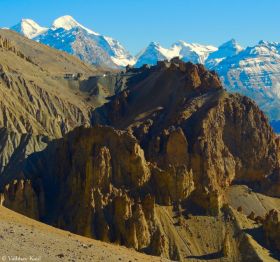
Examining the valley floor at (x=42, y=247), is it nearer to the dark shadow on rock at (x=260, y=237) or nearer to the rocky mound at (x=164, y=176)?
the rocky mound at (x=164, y=176)

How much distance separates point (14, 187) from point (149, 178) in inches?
985

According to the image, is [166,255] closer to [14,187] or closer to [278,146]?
[14,187]

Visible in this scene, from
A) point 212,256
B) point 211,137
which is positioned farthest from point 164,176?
point 211,137

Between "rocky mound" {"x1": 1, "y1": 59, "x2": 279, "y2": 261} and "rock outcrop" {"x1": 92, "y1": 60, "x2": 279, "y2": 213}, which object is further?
"rock outcrop" {"x1": 92, "y1": 60, "x2": 279, "y2": 213}

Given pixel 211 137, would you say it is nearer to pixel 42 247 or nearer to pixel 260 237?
pixel 260 237

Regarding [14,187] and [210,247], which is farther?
[14,187]

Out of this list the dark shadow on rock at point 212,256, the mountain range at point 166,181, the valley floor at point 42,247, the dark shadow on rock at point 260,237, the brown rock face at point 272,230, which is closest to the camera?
the valley floor at point 42,247

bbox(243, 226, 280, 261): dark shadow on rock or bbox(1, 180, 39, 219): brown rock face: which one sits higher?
bbox(1, 180, 39, 219): brown rock face

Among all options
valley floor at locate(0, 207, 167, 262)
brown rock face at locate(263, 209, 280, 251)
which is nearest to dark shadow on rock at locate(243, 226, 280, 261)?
brown rock face at locate(263, 209, 280, 251)

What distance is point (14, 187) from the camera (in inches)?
5027

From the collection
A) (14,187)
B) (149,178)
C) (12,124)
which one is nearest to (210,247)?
(149,178)

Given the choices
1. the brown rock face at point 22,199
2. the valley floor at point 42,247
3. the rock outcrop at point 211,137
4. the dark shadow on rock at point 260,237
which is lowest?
the valley floor at point 42,247

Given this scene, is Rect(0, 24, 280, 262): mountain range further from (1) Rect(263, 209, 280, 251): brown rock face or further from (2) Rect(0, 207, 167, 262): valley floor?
(2) Rect(0, 207, 167, 262): valley floor

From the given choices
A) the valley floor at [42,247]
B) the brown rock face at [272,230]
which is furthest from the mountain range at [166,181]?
the valley floor at [42,247]
